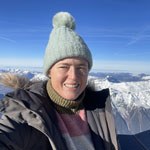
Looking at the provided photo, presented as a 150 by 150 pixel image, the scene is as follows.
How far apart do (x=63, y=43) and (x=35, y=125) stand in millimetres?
911

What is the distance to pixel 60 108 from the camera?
6.32ft

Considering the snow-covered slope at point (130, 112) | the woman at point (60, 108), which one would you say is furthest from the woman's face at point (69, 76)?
the snow-covered slope at point (130, 112)

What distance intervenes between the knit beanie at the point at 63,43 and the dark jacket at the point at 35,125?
0.38 m

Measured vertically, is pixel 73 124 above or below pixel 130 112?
above

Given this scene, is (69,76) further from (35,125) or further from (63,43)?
(35,125)

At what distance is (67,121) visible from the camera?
1938 mm

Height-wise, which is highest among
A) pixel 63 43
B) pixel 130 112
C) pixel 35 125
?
pixel 63 43

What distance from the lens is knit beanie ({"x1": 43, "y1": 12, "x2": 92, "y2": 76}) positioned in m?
1.81

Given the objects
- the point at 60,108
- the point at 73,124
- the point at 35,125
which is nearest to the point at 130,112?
the point at 73,124

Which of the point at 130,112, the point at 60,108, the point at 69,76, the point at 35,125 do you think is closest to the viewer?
the point at 35,125

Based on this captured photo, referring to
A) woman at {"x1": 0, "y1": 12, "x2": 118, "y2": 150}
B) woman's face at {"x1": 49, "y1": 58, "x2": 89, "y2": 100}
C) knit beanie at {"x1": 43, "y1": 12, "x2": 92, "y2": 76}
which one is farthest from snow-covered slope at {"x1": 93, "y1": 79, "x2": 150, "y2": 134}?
woman's face at {"x1": 49, "y1": 58, "x2": 89, "y2": 100}

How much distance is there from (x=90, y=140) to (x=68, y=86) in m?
0.68

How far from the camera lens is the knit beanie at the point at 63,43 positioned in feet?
5.95

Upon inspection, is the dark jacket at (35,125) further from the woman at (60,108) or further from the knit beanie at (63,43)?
the knit beanie at (63,43)
